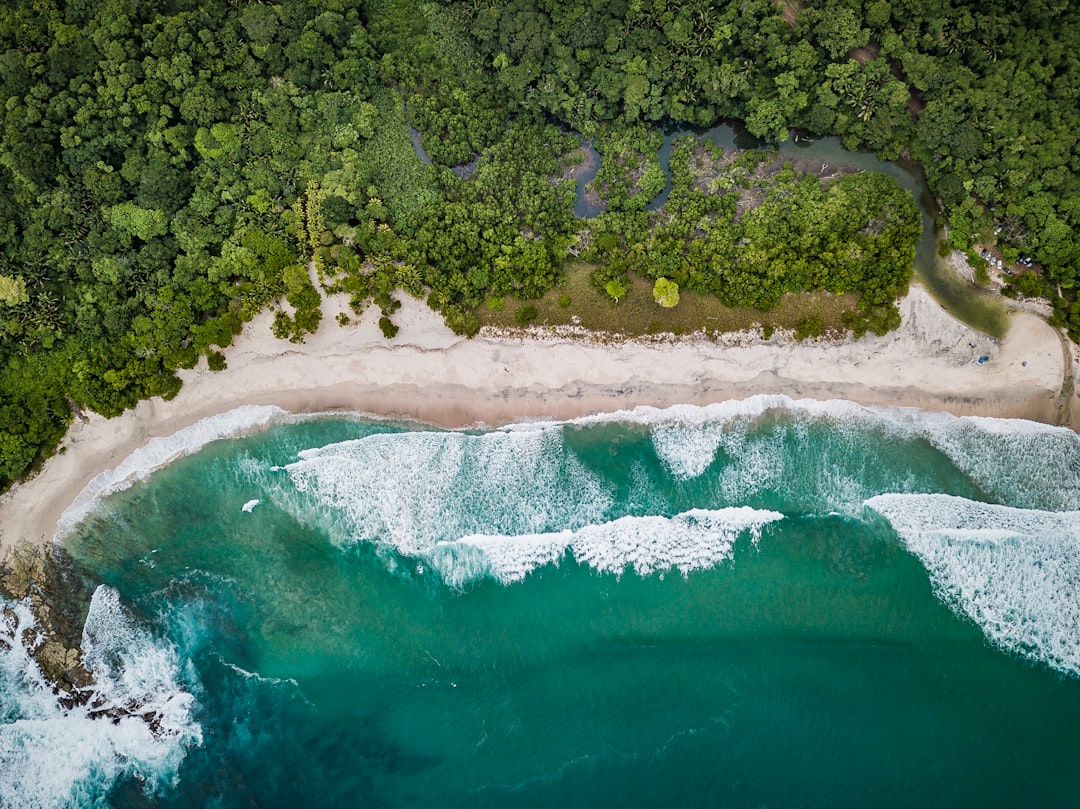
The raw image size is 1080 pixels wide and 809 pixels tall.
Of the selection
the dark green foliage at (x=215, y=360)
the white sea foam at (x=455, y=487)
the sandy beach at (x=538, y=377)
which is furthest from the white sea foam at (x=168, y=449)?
the white sea foam at (x=455, y=487)

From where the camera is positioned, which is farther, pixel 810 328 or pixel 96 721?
pixel 810 328

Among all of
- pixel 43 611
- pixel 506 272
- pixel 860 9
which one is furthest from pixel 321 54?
pixel 43 611

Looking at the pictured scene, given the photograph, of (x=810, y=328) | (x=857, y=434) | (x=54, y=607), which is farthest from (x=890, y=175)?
(x=54, y=607)

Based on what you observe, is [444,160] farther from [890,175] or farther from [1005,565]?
[1005,565]

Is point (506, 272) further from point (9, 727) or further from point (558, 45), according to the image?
point (9, 727)

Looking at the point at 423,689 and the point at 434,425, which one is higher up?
the point at 434,425

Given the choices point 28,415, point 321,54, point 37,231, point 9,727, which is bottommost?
point 9,727
